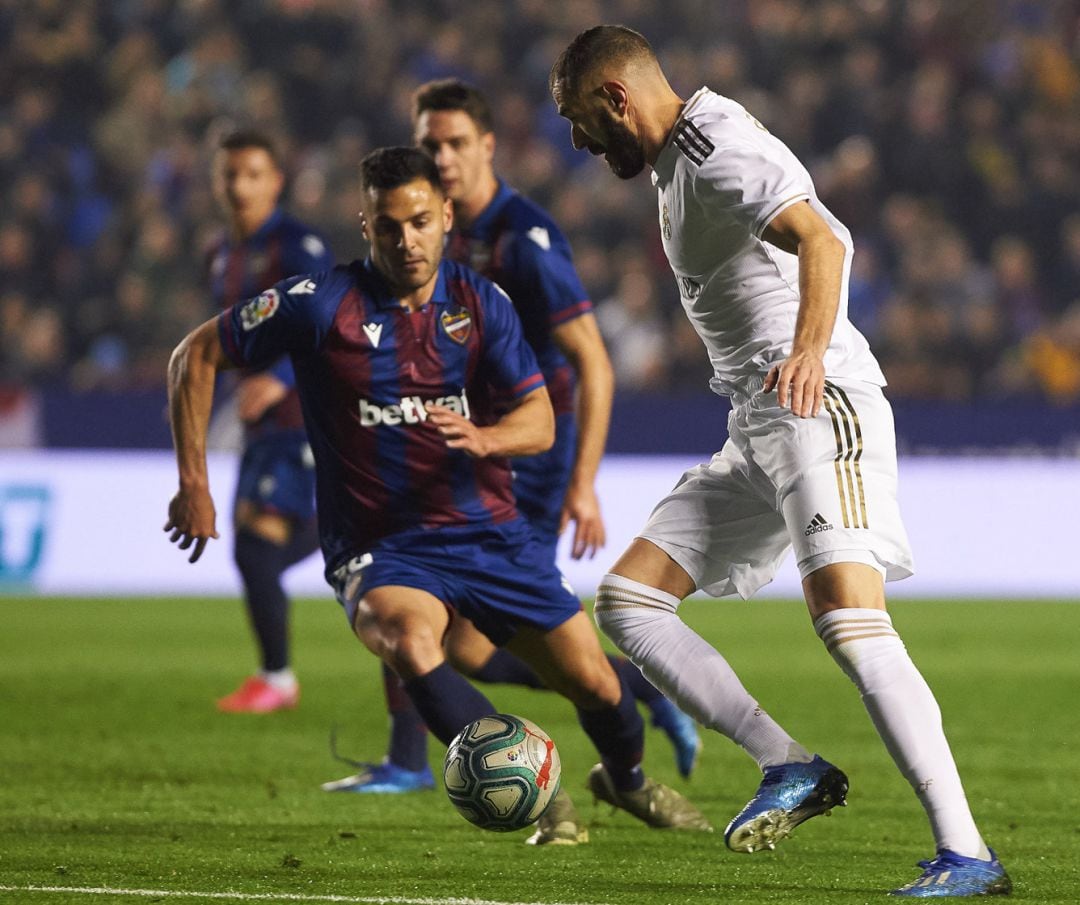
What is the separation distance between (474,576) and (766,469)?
0.97 metres

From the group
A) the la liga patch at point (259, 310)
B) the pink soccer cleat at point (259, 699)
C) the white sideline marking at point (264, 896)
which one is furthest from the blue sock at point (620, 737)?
the pink soccer cleat at point (259, 699)

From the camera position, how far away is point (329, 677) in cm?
972

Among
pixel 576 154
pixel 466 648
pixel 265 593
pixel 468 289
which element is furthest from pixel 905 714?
pixel 576 154

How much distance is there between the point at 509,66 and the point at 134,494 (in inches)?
243

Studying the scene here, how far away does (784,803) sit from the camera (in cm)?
438

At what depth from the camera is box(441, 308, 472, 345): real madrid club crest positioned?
537 centimetres

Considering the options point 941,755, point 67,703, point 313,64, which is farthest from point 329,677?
point 313,64

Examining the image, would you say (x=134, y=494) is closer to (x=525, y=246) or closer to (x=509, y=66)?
(x=509, y=66)

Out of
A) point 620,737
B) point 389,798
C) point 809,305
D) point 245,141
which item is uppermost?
point 245,141

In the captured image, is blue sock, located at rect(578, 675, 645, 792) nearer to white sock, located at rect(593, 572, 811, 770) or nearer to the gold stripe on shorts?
white sock, located at rect(593, 572, 811, 770)

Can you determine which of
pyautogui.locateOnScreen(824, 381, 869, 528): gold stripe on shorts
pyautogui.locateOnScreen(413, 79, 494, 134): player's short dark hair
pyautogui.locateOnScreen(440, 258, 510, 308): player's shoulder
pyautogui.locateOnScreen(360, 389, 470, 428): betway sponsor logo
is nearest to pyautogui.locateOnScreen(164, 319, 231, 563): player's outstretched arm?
pyautogui.locateOnScreen(360, 389, 470, 428): betway sponsor logo

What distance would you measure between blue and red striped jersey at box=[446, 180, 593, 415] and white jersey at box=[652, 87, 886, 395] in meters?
1.22

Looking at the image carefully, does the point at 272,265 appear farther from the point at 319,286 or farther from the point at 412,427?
the point at 412,427

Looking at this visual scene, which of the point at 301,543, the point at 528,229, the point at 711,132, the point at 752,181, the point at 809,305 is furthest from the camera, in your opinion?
the point at 301,543
